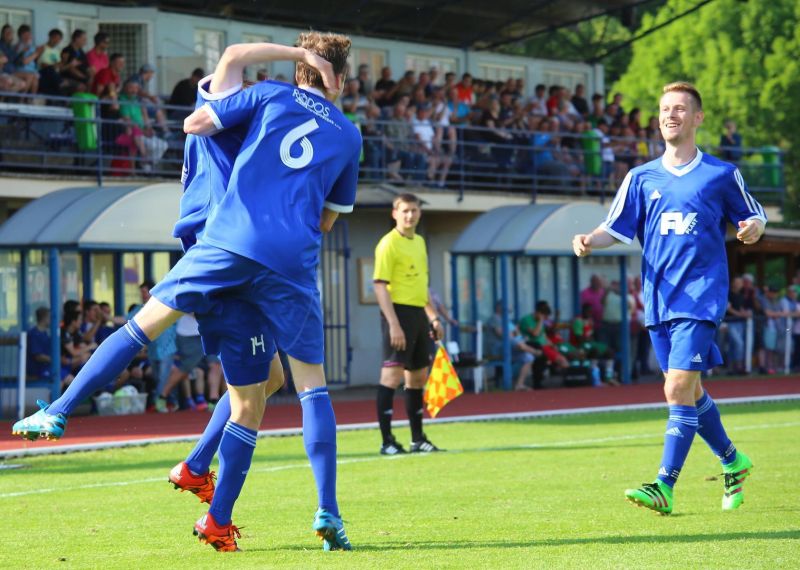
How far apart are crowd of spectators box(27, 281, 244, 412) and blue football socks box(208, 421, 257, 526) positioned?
13.1 meters

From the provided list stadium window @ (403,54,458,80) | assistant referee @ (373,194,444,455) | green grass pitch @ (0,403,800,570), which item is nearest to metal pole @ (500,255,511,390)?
stadium window @ (403,54,458,80)

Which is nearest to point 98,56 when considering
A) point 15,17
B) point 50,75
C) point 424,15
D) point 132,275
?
point 50,75

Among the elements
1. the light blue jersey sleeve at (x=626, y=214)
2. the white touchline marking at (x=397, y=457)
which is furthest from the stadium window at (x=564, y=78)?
the light blue jersey sleeve at (x=626, y=214)

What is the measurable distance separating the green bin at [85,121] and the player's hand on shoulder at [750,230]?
49.7 feet

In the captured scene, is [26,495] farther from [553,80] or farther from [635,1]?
[553,80]

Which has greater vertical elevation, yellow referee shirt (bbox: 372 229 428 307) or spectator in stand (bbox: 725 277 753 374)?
yellow referee shirt (bbox: 372 229 428 307)

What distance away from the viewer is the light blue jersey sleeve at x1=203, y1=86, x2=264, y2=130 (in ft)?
20.8

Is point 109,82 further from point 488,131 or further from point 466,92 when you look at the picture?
point 466,92

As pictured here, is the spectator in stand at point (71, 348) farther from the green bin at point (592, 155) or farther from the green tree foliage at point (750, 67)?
the green tree foliage at point (750, 67)

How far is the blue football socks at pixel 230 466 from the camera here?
659cm

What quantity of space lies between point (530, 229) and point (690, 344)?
17.1 metres

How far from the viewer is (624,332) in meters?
26.8

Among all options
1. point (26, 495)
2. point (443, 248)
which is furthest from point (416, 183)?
point (26, 495)

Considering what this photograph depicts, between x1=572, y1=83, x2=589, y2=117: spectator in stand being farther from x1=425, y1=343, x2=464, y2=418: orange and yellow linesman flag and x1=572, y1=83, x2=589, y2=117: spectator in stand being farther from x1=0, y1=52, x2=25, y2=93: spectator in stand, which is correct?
x1=425, y1=343, x2=464, y2=418: orange and yellow linesman flag
